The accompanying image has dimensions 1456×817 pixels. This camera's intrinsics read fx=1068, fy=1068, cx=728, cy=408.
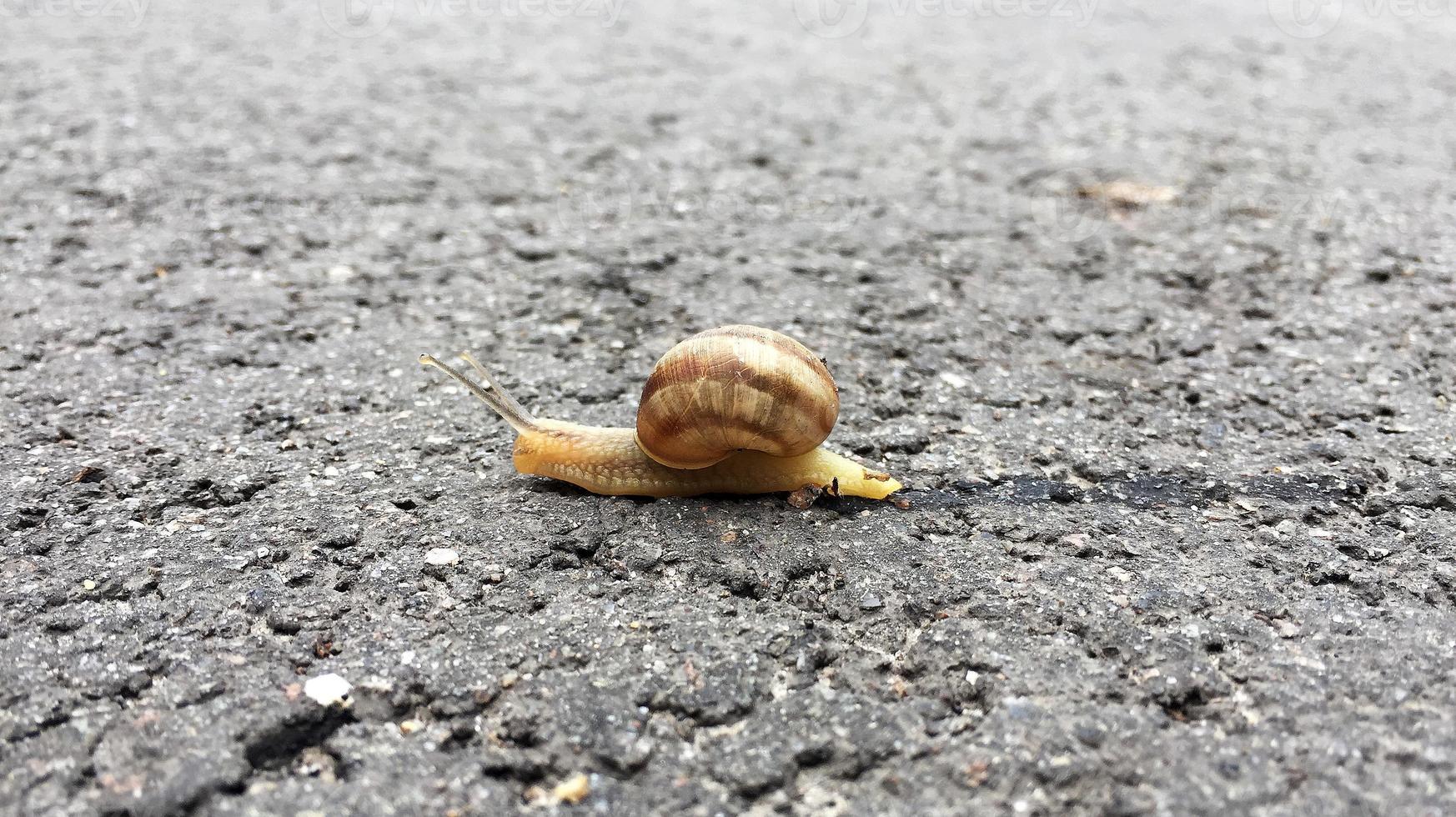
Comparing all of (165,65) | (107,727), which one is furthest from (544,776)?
(165,65)

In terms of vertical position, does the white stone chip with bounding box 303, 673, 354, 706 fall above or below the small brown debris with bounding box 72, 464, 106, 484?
below

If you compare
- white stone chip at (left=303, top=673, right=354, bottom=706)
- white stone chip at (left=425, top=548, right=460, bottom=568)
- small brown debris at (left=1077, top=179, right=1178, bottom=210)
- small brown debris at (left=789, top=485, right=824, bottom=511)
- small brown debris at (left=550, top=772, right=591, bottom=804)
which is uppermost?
small brown debris at (left=1077, top=179, right=1178, bottom=210)

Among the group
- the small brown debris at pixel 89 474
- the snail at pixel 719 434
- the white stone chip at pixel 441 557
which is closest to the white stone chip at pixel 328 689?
the white stone chip at pixel 441 557

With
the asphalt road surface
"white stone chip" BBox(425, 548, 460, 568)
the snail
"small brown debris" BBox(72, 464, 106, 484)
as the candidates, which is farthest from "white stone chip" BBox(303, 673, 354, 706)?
"small brown debris" BBox(72, 464, 106, 484)

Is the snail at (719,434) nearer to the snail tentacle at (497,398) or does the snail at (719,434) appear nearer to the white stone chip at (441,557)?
the snail tentacle at (497,398)

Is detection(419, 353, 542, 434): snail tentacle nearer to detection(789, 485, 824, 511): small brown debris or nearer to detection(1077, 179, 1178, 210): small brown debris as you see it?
detection(789, 485, 824, 511): small brown debris

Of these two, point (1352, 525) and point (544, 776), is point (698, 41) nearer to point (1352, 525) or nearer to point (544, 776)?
point (1352, 525)

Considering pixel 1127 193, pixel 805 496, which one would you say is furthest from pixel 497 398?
pixel 1127 193
